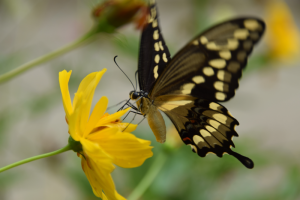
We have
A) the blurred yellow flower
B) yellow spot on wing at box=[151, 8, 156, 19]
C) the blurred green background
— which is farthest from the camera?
the blurred yellow flower

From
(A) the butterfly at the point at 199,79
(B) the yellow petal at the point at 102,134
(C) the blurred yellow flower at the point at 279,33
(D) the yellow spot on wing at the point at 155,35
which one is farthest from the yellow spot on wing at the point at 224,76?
(C) the blurred yellow flower at the point at 279,33

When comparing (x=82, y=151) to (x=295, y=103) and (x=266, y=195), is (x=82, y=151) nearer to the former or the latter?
(x=266, y=195)

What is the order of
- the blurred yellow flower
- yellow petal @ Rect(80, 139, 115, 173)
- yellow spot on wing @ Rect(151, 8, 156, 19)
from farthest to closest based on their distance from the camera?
the blurred yellow flower, yellow spot on wing @ Rect(151, 8, 156, 19), yellow petal @ Rect(80, 139, 115, 173)

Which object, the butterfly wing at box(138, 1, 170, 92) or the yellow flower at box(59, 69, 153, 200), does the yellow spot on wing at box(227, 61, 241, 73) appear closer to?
the butterfly wing at box(138, 1, 170, 92)

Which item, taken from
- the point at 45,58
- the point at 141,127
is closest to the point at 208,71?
the point at 45,58

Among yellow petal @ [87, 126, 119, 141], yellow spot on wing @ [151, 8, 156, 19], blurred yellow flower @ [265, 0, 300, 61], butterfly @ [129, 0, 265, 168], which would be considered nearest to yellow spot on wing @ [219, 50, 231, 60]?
butterfly @ [129, 0, 265, 168]

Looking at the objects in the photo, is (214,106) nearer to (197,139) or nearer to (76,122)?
(197,139)

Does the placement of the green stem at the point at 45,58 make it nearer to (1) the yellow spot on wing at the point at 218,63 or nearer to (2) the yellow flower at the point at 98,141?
(2) the yellow flower at the point at 98,141
